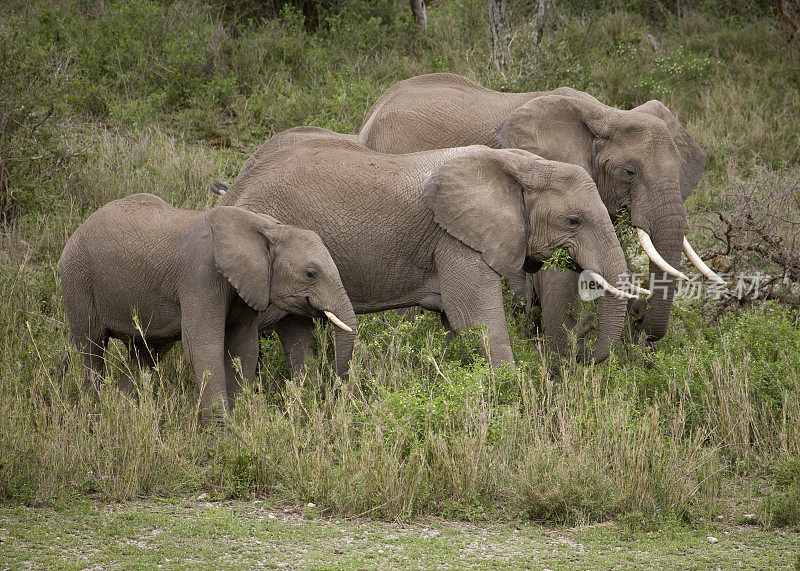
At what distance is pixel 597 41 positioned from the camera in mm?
17359

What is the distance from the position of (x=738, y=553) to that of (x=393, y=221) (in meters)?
3.56

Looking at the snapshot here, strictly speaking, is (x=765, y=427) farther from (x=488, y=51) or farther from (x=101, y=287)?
(x=488, y=51)

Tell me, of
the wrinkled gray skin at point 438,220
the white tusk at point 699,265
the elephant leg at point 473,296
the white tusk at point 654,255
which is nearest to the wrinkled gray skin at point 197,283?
the wrinkled gray skin at point 438,220

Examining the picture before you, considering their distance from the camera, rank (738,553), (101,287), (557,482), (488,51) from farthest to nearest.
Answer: (488,51), (101,287), (557,482), (738,553)

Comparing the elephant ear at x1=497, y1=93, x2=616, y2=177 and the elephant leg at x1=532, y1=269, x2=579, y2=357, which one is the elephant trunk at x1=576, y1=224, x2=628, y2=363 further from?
the elephant ear at x1=497, y1=93, x2=616, y2=177

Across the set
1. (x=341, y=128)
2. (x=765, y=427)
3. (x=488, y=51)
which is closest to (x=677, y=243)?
(x=765, y=427)

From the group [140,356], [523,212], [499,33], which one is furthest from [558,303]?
[499,33]

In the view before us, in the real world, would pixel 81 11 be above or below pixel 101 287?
above

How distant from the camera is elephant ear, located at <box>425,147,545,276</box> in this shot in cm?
807

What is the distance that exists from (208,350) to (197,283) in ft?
1.55

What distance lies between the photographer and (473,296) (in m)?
8.09

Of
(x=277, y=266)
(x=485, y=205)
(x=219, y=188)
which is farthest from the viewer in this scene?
(x=219, y=188)

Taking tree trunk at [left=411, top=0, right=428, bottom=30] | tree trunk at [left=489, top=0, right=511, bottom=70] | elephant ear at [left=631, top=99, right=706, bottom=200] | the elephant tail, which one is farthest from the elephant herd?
tree trunk at [left=411, top=0, right=428, bottom=30]

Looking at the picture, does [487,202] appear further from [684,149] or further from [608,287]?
[684,149]
